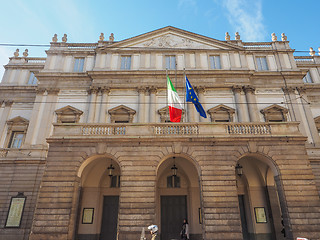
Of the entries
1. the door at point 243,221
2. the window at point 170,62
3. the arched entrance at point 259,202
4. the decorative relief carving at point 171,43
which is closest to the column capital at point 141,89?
the window at point 170,62

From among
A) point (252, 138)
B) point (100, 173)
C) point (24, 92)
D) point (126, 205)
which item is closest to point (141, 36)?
point (24, 92)

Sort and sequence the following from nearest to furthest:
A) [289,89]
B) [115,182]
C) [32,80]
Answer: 1. [115,182]
2. [289,89]
3. [32,80]

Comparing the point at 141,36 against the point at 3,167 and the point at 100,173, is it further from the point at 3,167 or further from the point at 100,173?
the point at 3,167

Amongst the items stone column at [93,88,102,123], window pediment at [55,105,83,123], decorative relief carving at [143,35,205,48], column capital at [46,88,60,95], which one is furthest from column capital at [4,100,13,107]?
decorative relief carving at [143,35,205,48]

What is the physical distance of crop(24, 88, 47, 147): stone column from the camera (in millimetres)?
19844

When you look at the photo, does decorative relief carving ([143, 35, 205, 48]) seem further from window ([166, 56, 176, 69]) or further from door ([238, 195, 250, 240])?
door ([238, 195, 250, 240])

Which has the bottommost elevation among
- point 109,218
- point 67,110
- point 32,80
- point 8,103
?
point 109,218

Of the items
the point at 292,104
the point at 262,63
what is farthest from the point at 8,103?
the point at 292,104

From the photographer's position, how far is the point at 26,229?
17203mm

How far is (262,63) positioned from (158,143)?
1614 centimetres

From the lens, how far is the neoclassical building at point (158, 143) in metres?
12.5

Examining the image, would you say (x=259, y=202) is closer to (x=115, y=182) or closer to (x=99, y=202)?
(x=115, y=182)

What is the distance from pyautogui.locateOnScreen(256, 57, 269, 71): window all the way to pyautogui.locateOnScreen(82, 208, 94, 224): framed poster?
20239 millimetres

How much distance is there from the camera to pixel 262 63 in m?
23.5
